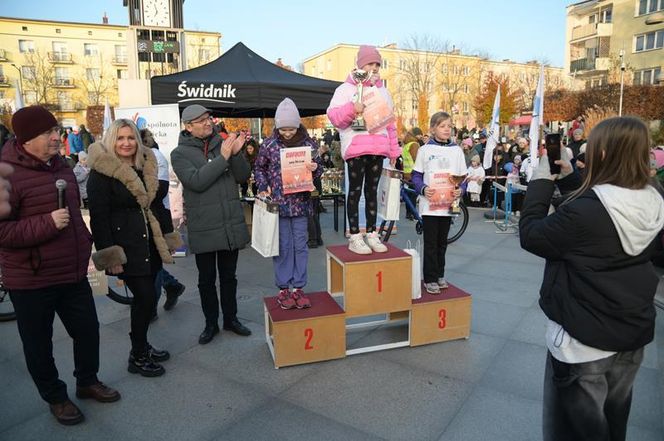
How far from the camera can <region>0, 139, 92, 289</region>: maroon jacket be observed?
104 inches

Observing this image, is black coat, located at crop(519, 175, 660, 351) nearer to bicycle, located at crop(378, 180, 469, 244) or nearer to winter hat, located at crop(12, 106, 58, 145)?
winter hat, located at crop(12, 106, 58, 145)

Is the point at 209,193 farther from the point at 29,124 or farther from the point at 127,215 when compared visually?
the point at 29,124

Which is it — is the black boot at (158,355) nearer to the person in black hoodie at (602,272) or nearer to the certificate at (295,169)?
the certificate at (295,169)

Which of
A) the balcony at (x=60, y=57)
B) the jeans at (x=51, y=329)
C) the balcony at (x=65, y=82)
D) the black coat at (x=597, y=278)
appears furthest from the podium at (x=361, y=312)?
the balcony at (x=60, y=57)

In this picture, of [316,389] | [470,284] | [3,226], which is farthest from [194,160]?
[470,284]

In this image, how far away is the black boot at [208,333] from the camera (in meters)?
4.06

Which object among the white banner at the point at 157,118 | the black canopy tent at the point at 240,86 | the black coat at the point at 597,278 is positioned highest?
the black canopy tent at the point at 240,86

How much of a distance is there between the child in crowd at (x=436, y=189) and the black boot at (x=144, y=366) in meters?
2.37

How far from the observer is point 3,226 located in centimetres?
260

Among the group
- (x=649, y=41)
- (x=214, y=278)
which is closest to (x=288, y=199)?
(x=214, y=278)

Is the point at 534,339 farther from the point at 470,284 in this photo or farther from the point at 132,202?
the point at 132,202

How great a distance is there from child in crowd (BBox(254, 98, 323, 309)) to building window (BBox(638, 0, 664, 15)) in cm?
4437

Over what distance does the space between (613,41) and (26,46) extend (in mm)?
62009

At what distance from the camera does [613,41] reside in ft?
137
